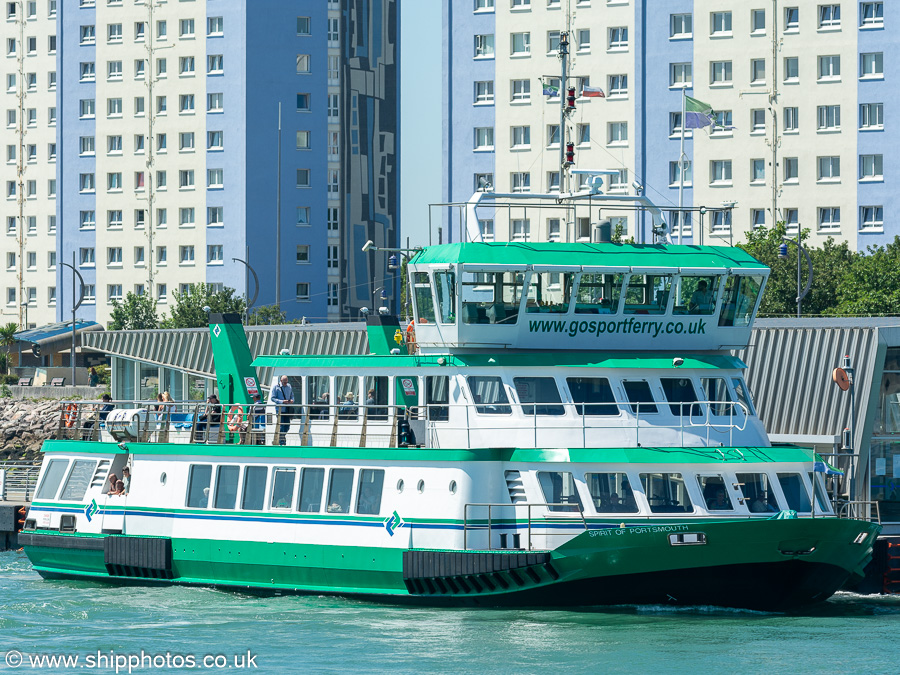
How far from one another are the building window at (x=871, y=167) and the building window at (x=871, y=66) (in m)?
4.21

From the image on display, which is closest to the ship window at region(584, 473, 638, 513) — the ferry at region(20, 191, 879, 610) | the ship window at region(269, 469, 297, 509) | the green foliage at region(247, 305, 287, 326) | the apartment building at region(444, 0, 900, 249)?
the ferry at region(20, 191, 879, 610)

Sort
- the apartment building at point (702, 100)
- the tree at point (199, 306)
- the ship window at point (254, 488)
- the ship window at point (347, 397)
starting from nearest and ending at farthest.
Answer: the ship window at point (254, 488) → the ship window at point (347, 397) → the apartment building at point (702, 100) → the tree at point (199, 306)

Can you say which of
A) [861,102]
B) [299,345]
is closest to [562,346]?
[299,345]

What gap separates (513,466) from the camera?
27094mm

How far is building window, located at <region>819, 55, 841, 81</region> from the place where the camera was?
260 feet

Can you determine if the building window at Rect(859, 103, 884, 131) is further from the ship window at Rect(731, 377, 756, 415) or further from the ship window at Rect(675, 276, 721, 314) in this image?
the ship window at Rect(731, 377, 756, 415)

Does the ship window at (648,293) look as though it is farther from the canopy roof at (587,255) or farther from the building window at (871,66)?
the building window at (871,66)

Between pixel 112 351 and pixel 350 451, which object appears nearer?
pixel 350 451

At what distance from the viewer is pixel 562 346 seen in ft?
93.9

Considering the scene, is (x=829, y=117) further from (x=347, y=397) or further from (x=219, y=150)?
(x=347, y=397)

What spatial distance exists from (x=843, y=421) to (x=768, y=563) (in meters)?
11.2

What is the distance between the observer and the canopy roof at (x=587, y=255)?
2839cm

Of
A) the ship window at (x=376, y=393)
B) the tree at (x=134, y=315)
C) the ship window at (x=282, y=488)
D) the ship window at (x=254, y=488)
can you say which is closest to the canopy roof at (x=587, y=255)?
the ship window at (x=376, y=393)

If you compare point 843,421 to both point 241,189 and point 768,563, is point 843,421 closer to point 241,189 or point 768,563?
point 768,563
